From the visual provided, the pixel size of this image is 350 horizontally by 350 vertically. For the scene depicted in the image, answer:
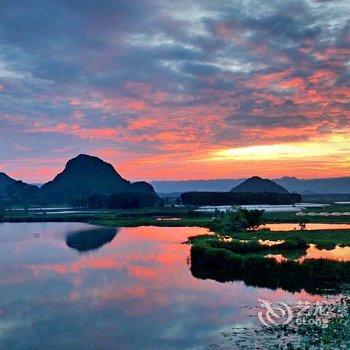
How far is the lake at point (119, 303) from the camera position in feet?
73.6

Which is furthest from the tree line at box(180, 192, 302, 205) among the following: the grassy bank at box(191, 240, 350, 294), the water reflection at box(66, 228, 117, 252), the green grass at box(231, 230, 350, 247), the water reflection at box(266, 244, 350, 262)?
the grassy bank at box(191, 240, 350, 294)

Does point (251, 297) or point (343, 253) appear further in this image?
point (343, 253)

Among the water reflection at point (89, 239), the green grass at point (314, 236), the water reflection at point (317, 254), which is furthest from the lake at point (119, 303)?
the green grass at point (314, 236)

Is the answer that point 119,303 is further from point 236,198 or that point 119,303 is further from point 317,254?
point 236,198

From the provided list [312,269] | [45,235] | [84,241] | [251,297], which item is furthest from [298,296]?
[45,235]

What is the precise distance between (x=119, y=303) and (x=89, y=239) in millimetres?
40793

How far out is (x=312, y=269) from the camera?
36125 millimetres

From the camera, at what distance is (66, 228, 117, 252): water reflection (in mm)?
60688

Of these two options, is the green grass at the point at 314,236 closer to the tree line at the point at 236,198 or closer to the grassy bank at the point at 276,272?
the grassy bank at the point at 276,272

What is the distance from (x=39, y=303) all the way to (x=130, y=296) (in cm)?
602

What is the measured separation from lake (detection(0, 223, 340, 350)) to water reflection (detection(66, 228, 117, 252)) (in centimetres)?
792

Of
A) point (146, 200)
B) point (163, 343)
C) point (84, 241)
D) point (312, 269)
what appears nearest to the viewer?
point (163, 343)

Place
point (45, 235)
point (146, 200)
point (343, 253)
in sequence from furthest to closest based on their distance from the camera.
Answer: point (146, 200)
point (45, 235)
point (343, 253)

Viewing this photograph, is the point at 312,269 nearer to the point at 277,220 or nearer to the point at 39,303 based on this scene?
the point at 39,303
